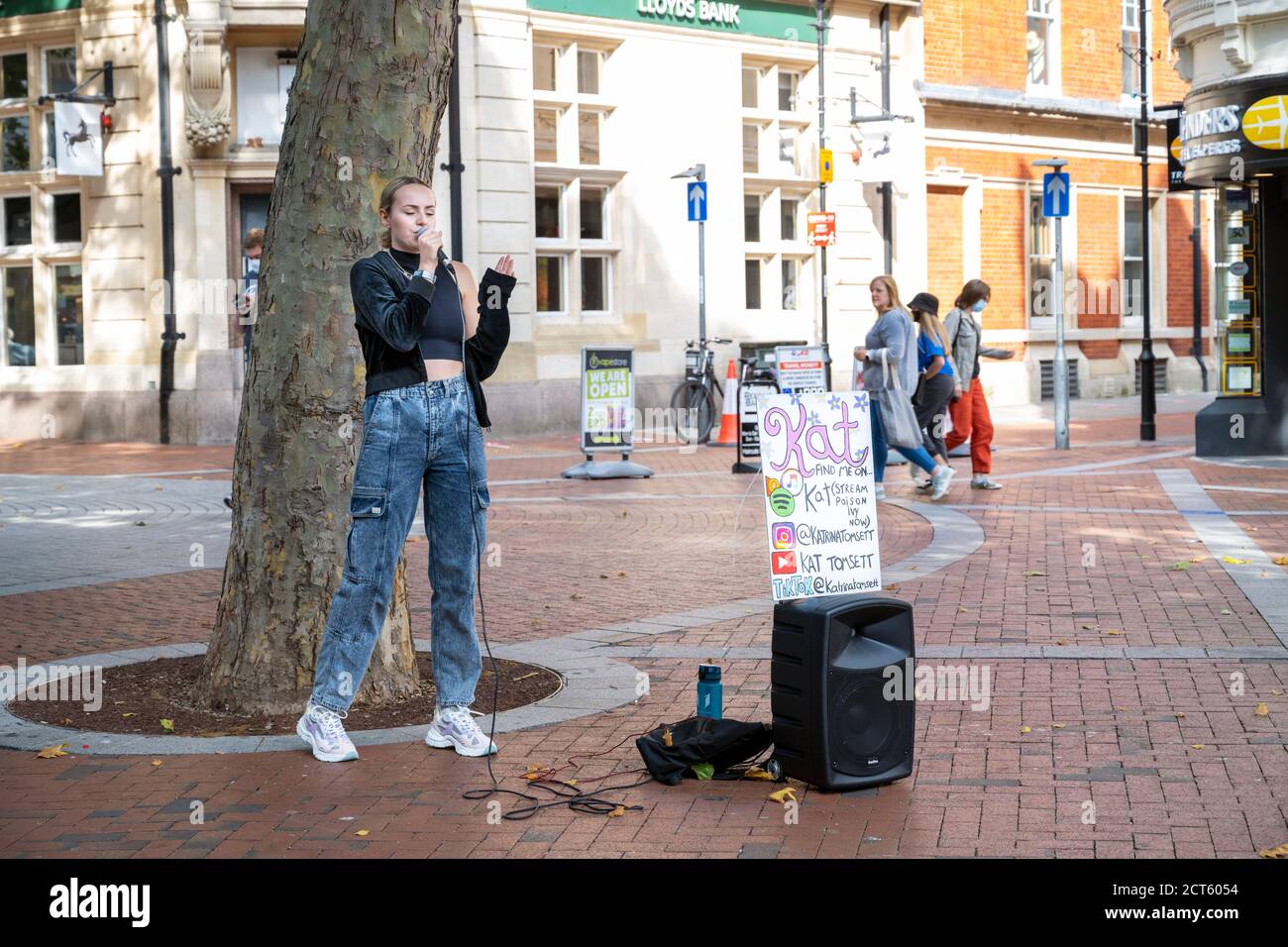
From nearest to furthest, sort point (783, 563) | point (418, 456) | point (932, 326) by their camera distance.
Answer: point (418, 456), point (783, 563), point (932, 326)

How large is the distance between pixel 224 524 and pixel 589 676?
6.53 m

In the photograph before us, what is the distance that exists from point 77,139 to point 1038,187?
16.6 metres

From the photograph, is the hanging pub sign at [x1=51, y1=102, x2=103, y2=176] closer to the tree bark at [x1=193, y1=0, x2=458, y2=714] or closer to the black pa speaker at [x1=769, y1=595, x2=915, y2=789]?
the tree bark at [x1=193, y1=0, x2=458, y2=714]

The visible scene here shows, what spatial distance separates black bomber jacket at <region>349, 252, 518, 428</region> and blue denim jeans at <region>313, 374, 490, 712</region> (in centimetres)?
7

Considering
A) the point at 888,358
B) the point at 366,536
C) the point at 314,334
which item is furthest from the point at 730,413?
the point at 366,536

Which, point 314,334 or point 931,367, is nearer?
point 314,334

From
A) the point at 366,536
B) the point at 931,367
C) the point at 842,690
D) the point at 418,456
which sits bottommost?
the point at 842,690

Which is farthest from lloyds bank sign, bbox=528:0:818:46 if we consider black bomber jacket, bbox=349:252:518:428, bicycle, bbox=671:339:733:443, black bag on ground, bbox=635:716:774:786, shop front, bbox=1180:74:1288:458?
black bag on ground, bbox=635:716:774:786

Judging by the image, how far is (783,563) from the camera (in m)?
5.96

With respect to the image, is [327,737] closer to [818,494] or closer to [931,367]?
[818,494]

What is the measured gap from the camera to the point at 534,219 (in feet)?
76.0

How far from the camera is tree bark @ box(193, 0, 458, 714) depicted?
659 centimetres
